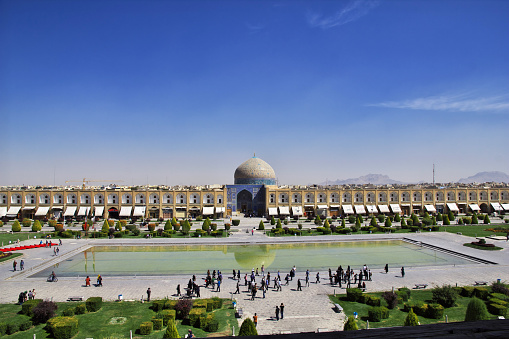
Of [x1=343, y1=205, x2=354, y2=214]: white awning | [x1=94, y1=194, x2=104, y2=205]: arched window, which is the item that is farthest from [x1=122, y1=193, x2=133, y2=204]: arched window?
[x1=343, y1=205, x2=354, y2=214]: white awning

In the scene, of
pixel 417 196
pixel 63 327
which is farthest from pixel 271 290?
pixel 417 196

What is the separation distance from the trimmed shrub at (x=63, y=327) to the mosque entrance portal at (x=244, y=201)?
162ft

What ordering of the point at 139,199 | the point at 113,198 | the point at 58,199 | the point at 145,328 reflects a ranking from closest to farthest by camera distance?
the point at 145,328
the point at 58,199
the point at 113,198
the point at 139,199

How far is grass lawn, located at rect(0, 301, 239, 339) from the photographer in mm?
14359

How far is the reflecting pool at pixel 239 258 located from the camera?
25344 millimetres

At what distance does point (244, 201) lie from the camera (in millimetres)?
64062

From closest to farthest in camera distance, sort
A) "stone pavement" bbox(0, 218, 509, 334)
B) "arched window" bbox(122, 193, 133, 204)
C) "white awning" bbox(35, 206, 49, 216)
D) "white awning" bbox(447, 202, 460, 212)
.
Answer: "stone pavement" bbox(0, 218, 509, 334), "white awning" bbox(35, 206, 49, 216), "arched window" bbox(122, 193, 133, 204), "white awning" bbox(447, 202, 460, 212)

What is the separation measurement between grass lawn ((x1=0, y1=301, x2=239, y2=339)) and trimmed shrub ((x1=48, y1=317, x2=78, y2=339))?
296mm

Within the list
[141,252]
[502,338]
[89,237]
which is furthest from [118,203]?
[502,338]

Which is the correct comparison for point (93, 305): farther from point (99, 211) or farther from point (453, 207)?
point (453, 207)

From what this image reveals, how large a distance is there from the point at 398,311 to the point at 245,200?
1887 inches

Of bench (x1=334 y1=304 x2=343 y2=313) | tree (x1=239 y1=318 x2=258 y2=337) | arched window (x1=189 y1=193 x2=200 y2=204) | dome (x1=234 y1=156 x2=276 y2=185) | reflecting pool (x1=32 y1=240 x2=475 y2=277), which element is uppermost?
dome (x1=234 y1=156 x2=276 y2=185)

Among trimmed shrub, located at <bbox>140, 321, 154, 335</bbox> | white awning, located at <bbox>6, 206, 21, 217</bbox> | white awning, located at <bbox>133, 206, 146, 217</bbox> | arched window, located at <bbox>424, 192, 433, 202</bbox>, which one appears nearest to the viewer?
trimmed shrub, located at <bbox>140, 321, 154, 335</bbox>

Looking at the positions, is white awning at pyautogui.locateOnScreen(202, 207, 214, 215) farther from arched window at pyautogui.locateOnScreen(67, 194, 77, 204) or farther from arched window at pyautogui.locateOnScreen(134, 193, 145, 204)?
arched window at pyautogui.locateOnScreen(67, 194, 77, 204)
